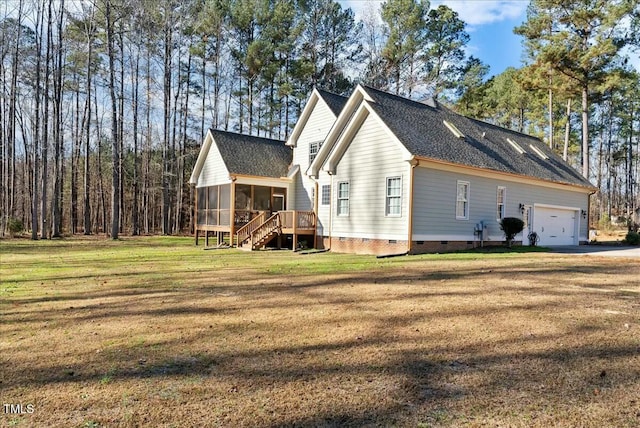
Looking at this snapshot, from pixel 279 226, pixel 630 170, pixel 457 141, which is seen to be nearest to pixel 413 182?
pixel 457 141

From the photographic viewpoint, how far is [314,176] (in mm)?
19516

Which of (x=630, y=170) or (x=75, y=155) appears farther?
(x=630, y=170)

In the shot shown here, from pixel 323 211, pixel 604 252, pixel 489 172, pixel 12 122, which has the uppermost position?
pixel 12 122

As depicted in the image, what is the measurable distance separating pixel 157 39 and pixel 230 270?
94.0 ft

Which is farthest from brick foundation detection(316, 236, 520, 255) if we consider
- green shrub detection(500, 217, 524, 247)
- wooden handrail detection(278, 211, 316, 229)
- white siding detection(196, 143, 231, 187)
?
white siding detection(196, 143, 231, 187)

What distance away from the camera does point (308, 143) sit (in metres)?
22.4

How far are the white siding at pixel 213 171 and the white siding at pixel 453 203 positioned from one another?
32.1ft

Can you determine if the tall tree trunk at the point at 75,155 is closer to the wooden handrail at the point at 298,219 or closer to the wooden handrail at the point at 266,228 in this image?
the wooden handrail at the point at 266,228

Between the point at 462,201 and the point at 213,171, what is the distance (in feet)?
41.7

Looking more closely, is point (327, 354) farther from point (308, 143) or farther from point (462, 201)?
point (308, 143)

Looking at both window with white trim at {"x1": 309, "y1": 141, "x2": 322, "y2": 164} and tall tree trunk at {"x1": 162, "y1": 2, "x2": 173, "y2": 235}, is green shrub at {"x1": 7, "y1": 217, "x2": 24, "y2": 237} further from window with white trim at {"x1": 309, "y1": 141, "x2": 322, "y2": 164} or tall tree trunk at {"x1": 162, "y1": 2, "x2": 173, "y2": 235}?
window with white trim at {"x1": 309, "y1": 141, "x2": 322, "y2": 164}

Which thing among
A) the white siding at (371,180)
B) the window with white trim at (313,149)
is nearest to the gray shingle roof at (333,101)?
the window with white trim at (313,149)

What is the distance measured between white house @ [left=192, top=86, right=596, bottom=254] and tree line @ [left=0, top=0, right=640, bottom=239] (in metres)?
12.3

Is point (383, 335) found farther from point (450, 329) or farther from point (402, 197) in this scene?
point (402, 197)
